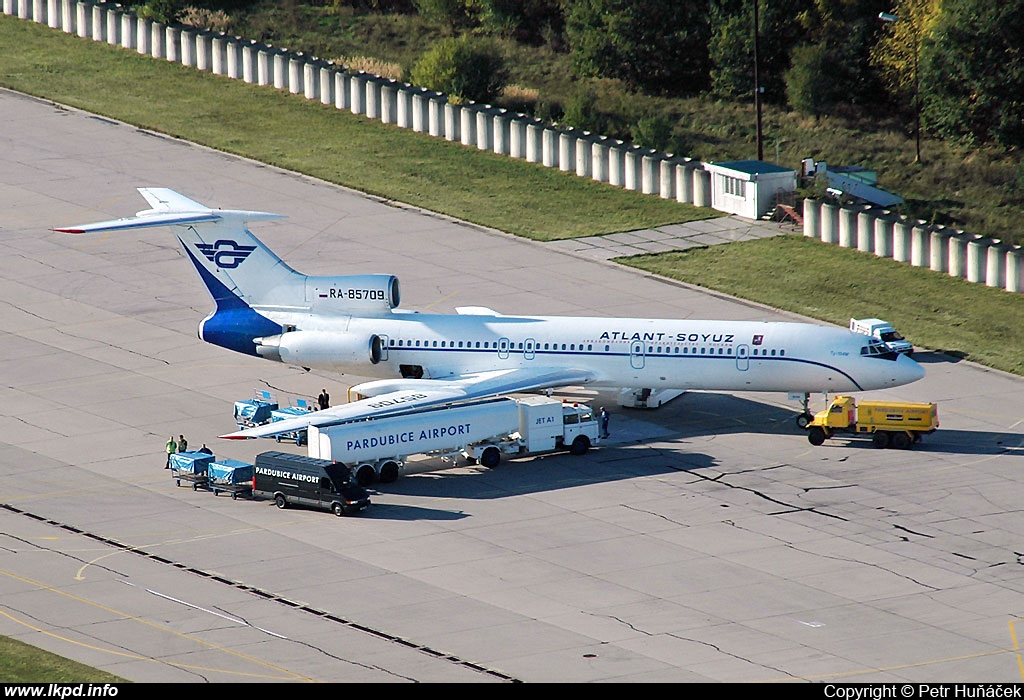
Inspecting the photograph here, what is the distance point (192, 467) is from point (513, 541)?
12121 mm

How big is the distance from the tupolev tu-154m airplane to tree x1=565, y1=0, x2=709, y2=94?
173 ft

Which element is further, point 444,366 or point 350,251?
point 350,251

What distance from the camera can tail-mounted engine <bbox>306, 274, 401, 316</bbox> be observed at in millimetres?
68375

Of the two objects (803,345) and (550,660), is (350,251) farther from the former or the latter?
(550,660)

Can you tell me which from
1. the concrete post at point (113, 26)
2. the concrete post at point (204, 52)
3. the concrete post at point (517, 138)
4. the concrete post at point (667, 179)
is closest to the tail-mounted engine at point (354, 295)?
the concrete post at point (667, 179)

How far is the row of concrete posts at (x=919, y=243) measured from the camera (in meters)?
86.1

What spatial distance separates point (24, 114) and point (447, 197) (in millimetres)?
31597

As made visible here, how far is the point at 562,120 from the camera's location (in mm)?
110375

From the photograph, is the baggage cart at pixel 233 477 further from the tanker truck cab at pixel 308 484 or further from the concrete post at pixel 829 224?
the concrete post at pixel 829 224

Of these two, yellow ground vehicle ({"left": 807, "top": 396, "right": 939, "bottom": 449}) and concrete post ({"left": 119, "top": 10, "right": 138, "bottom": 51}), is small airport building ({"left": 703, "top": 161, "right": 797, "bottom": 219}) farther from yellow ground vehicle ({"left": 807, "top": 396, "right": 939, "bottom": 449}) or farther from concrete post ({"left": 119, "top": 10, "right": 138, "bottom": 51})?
concrete post ({"left": 119, "top": 10, "right": 138, "bottom": 51})

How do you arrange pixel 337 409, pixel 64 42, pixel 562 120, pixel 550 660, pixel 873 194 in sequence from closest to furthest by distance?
pixel 550 660
pixel 337 409
pixel 873 194
pixel 562 120
pixel 64 42

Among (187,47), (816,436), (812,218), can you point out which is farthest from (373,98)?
(816,436)

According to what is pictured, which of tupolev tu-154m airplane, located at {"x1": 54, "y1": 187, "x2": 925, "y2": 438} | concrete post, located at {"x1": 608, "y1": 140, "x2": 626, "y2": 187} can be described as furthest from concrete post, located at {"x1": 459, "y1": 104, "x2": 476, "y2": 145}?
tupolev tu-154m airplane, located at {"x1": 54, "y1": 187, "x2": 925, "y2": 438}
